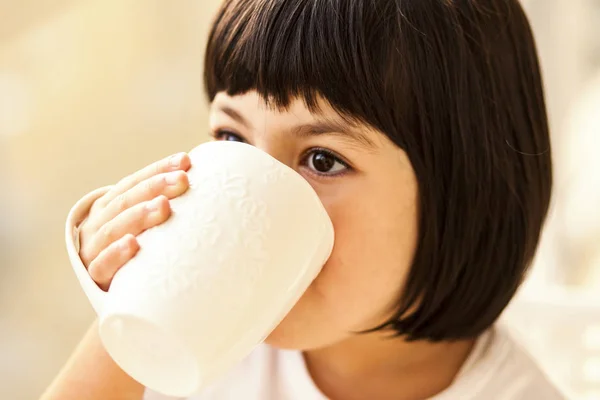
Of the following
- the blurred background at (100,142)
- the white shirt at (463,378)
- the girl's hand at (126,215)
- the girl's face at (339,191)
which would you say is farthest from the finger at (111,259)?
the blurred background at (100,142)

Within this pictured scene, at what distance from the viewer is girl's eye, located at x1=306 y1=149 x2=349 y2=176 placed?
0.67 m

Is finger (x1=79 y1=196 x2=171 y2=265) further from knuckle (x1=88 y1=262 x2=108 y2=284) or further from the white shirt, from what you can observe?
the white shirt

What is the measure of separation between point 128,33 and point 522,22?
0.82 metres

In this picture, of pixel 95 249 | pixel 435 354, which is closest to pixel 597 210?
pixel 435 354

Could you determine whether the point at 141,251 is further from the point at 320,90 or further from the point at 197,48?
the point at 197,48

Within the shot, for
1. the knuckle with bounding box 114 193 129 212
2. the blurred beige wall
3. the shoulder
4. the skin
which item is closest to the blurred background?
the blurred beige wall

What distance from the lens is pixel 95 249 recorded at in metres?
0.61

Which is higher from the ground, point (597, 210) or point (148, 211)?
point (148, 211)

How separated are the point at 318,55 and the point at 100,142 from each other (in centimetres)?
82

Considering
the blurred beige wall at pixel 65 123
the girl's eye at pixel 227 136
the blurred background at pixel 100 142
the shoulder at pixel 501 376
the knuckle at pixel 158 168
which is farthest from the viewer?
the blurred beige wall at pixel 65 123

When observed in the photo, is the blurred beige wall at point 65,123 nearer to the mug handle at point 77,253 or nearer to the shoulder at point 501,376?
the mug handle at point 77,253

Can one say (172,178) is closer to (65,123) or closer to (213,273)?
(213,273)

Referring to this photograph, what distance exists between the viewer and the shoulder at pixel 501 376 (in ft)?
2.76

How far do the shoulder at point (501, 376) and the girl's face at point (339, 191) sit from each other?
0.21 metres
